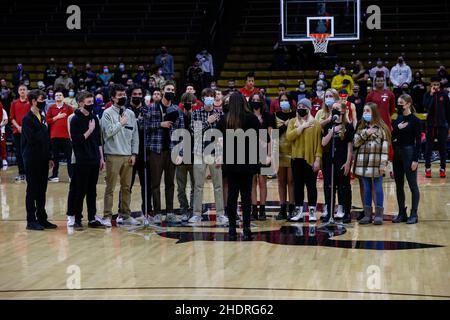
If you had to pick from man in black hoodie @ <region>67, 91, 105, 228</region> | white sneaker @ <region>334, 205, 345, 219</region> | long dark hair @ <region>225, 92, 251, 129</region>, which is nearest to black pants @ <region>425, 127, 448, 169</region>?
white sneaker @ <region>334, 205, 345, 219</region>

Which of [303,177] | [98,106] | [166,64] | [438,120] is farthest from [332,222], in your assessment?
[166,64]

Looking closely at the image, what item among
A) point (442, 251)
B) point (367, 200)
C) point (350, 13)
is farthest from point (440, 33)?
point (442, 251)

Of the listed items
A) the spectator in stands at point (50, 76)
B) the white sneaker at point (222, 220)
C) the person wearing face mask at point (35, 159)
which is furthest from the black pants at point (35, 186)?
the spectator in stands at point (50, 76)

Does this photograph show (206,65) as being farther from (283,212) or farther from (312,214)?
(312,214)

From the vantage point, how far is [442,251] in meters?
8.77

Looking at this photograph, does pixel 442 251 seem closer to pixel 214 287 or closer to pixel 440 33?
pixel 214 287

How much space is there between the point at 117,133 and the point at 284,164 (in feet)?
6.79

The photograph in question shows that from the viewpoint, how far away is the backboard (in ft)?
69.5

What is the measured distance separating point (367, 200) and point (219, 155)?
6.05 feet

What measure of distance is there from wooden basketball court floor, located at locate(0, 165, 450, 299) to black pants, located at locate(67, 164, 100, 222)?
294 mm

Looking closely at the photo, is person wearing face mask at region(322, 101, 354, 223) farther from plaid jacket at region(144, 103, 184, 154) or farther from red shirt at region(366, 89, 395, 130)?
red shirt at region(366, 89, 395, 130)

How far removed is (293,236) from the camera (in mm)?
9703

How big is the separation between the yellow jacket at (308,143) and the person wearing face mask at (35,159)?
2875 millimetres

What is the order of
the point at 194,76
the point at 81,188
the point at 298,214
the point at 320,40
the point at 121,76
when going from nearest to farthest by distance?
the point at 81,188 < the point at 298,214 < the point at 320,40 < the point at 194,76 < the point at 121,76
